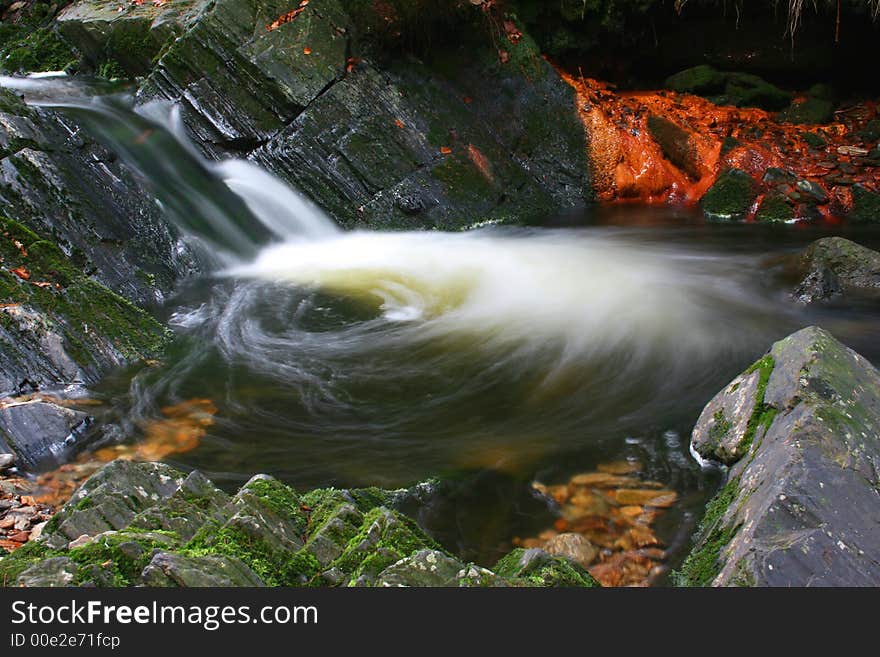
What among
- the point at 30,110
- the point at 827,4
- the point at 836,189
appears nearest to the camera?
the point at 30,110

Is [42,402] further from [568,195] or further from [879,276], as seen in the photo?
[568,195]

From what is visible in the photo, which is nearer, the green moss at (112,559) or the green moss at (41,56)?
the green moss at (112,559)

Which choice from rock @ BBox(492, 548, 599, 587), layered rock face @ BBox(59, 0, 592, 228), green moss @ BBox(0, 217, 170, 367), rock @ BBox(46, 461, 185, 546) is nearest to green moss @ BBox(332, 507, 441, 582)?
rock @ BBox(492, 548, 599, 587)

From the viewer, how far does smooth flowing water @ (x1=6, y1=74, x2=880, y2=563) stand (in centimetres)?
556

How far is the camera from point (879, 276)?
840 centimetres

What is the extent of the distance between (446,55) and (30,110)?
5851 millimetres

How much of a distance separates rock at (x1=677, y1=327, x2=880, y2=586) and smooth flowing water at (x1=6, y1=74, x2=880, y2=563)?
498mm

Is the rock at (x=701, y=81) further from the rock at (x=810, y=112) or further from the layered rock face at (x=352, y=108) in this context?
the layered rock face at (x=352, y=108)

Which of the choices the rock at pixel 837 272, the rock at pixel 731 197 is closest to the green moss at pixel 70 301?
the rock at pixel 837 272

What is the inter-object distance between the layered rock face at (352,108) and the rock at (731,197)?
2235 mm

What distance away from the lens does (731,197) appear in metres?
12.2

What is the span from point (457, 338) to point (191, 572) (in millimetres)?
5059

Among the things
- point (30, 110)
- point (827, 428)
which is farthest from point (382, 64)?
point (827, 428)

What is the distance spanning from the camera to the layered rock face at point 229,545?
9.63 ft
